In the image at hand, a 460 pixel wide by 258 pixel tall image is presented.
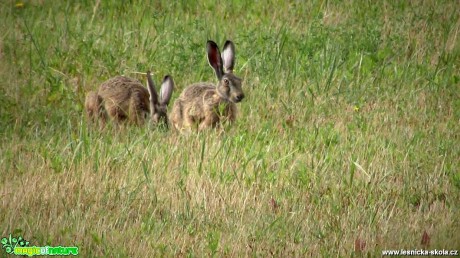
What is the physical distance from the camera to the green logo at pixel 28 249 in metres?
6.62

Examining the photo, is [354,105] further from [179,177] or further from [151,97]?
[179,177]

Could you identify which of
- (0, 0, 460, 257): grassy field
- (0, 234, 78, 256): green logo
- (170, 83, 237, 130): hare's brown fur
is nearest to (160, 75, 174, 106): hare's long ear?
(170, 83, 237, 130): hare's brown fur

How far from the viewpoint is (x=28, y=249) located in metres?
6.66

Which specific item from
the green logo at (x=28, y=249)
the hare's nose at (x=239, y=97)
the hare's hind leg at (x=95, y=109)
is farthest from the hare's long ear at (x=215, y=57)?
the green logo at (x=28, y=249)

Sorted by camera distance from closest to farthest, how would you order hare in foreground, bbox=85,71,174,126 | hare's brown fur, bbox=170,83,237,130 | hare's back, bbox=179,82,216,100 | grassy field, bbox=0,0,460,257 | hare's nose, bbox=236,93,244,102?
1. grassy field, bbox=0,0,460,257
2. hare's nose, bbox=236,93,244,102
3. hare in foreground, bbox=85,71,174,126
4. hare's brown fur, bbox=170,83,237,130
5. hare's back, bbox=179,82,216,100

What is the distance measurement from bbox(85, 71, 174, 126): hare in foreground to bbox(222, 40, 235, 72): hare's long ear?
609 millimetres

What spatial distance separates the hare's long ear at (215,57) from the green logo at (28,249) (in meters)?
3.69

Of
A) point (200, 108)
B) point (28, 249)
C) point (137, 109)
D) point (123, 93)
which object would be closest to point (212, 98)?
point (200, 108)

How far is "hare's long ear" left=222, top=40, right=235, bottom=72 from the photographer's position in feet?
33.0


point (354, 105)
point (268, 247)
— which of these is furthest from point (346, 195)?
point (354, 105)

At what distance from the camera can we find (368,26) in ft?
39.4

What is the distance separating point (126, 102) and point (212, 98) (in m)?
0.89

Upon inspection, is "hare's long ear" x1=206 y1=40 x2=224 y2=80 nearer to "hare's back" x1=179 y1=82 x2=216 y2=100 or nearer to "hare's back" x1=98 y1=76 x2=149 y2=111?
"hare's back" x1=179 y1=82 x2=216 y2=100

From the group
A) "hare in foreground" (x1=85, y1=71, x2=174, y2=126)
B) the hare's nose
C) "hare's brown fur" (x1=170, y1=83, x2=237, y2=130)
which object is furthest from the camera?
"hare's brown fur" (x1=170, y1=83, x2=237, y2=130)
